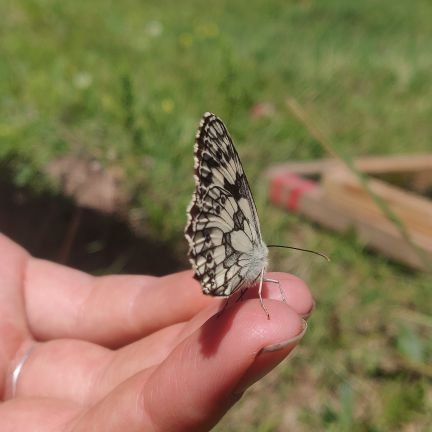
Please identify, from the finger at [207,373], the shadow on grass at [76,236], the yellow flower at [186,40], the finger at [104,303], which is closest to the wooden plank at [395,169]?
the shadow on grass at [76,236]

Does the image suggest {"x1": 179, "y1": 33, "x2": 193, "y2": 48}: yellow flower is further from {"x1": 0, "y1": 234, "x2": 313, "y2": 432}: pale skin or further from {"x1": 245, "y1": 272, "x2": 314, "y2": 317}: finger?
{"x1": 245, "y1": 272, "x2": 314, "y2": 317}: finger

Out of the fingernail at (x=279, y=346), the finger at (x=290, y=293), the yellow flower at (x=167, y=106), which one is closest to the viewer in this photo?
the fingernail at (x=279, y=346)

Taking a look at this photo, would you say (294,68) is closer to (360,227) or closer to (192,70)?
(192,70)

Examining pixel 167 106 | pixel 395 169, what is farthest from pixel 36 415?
pixel 395 169

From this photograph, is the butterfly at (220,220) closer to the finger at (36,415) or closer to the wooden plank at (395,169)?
the finger at (36,415)

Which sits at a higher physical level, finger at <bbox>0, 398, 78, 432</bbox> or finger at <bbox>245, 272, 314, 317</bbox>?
finger at <bbox>245, 272, 314, 317</bbox>

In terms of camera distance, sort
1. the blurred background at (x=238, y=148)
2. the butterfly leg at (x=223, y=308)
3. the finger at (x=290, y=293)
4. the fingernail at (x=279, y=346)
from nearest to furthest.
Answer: the fingernail at (x=279, y=346)
the butterfly leg at (x=223, y=308)
the finger at (x=290, y=293)
the blurred background at (x=238, y=148)

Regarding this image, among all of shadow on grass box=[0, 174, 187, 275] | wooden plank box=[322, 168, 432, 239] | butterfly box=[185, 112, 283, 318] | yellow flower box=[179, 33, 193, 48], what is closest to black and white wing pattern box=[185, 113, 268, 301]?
butterfly box=[185, 112, 283, 318]
